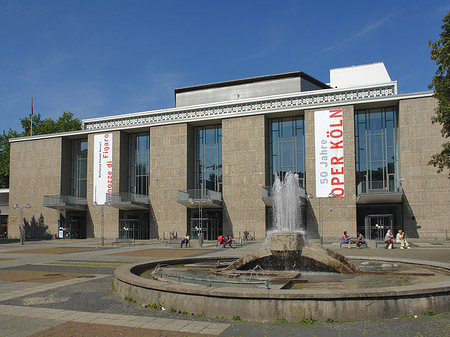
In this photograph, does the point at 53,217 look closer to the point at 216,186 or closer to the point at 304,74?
the point at 216,186

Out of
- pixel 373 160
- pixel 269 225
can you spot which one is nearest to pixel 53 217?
pixel 269 225

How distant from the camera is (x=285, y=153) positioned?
45688 mm

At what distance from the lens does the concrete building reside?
40219 mm

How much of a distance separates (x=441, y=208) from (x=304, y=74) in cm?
2306

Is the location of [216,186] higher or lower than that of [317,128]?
lower

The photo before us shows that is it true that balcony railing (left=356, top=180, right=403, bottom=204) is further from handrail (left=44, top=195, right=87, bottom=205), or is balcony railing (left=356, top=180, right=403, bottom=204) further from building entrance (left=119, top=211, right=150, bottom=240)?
handrail (left=44, top=195, right=87, bottom=205)

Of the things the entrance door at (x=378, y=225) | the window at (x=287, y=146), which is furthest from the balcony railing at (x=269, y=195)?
the entrance door at (x=378, y=225)

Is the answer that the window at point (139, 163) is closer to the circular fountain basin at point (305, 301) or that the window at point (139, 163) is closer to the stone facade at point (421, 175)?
the stone facade at point (421, 175)

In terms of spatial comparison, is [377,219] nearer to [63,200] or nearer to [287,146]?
[287,146]

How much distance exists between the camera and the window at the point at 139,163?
51.1 m

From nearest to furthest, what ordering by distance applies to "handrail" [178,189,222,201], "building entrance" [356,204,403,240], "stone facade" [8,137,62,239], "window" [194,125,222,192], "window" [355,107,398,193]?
"building entrance" [356,204,403,240]
"window" [355,107,398,193]
"handrail" [178,189,222,201]
"window" [194,125,222,192]
"stone facade" [8,137,62,239]

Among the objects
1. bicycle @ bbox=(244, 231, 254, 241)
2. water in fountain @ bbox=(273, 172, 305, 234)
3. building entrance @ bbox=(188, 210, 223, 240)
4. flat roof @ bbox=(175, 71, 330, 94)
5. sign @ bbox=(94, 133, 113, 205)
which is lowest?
bicycle @ bbox=(244, 231, 254, 241)

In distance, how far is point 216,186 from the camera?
1877 inches

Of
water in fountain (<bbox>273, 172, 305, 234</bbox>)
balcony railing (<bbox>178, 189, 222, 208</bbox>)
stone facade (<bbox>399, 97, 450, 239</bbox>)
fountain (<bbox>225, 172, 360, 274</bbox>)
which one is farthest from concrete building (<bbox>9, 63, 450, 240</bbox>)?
fountain (<bbox>225, 172, 360, 274</bbox>)
